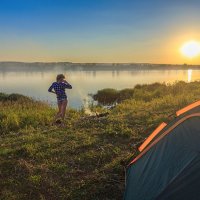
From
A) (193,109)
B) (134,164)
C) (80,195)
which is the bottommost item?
(80,195)

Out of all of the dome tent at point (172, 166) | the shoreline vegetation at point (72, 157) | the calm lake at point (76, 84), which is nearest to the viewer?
the dome tent at point (172, 166)

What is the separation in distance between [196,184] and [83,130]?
23.9ft

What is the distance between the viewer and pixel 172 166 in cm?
548

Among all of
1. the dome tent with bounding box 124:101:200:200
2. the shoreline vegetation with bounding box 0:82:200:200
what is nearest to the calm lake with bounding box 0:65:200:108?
the shoreline vegetation with bounding box 0:82:200:200

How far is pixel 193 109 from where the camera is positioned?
252 inches

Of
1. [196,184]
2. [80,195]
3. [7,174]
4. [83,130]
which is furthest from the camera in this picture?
[83,130]

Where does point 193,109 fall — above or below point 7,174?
above

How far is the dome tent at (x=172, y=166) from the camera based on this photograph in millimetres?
5004

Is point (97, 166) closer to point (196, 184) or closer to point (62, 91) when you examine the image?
point (196, 184)

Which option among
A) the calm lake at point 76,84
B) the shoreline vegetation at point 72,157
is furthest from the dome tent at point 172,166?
the calm lake at point 76,84

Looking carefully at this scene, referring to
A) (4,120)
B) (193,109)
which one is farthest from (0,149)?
(193,109)

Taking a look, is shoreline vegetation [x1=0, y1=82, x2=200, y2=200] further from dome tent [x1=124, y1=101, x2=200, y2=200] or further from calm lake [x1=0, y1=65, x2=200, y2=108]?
calm lake [x1=0, y1=65, x2=200, y2=108]

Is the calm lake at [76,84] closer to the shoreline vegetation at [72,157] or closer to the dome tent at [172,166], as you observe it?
the shoreline vegetation at [72,157]

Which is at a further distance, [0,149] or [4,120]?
[4,120]
